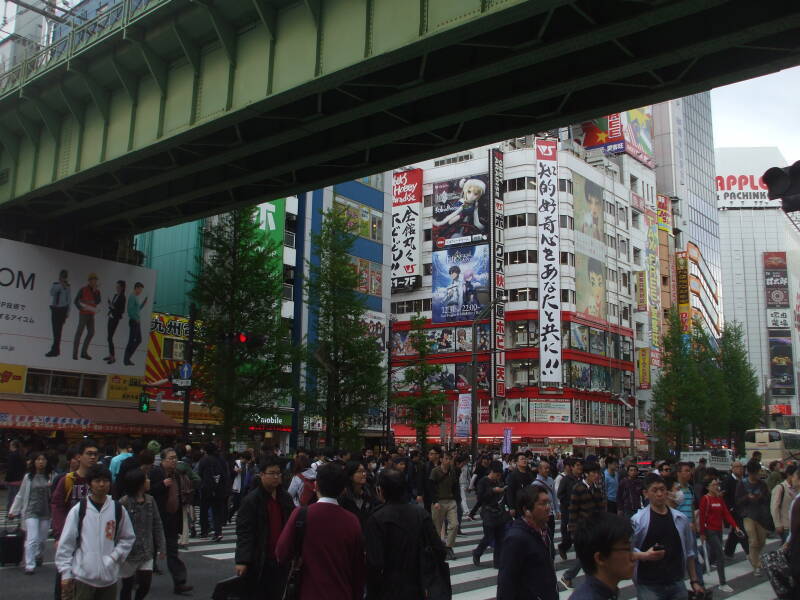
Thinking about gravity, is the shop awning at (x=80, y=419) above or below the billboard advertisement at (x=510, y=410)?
below

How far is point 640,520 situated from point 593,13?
28.0 ft

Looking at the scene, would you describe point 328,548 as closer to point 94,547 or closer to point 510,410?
point 94,547

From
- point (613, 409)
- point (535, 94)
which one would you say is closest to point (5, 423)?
point (535, 94)

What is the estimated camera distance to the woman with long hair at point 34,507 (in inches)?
394

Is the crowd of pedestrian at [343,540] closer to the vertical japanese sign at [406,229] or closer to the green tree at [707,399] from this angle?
the green tree at [707,399]

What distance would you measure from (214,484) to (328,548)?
986cm

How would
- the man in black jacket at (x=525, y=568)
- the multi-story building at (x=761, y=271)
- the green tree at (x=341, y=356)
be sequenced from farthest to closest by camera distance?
the multi-story building at (x=761, y=271), the green tree at (x=341, y=356), the man in black jacket at (x=525, y=568)

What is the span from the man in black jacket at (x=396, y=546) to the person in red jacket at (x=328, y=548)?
88mm

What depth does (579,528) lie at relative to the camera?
11.2 ft

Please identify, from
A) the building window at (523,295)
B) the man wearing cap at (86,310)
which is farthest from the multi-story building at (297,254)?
the building window at (523,295)

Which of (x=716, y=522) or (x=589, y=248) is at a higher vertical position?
(x=589, y=248)

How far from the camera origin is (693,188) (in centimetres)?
9544

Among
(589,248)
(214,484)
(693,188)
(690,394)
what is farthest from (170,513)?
(693,188)

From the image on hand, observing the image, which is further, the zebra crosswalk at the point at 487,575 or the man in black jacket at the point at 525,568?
the zebra crosswalk at the point at 487,575
